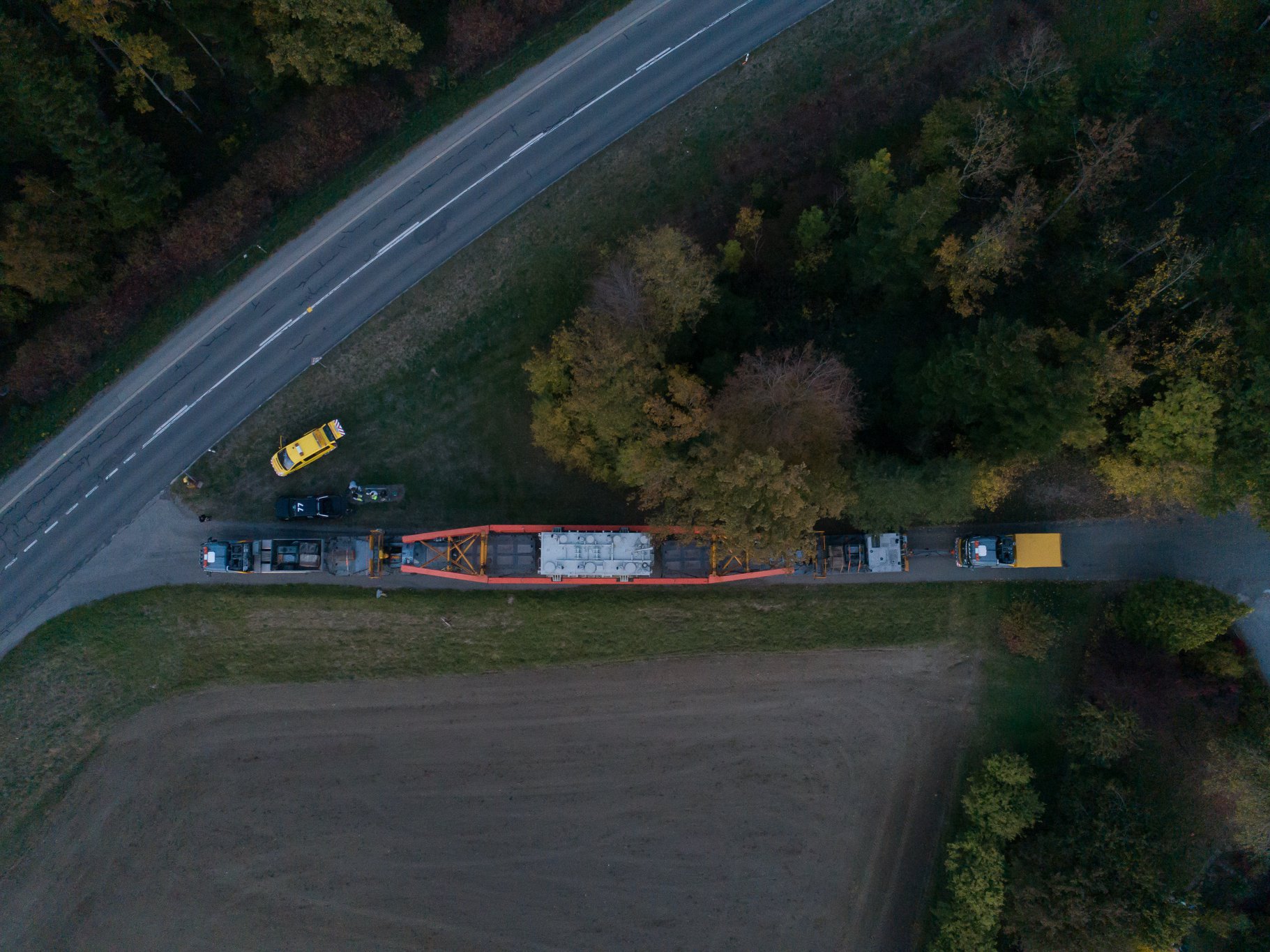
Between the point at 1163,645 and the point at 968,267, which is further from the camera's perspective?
the point at 1163,645

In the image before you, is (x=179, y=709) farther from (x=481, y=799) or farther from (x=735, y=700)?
(x=735, y=700)

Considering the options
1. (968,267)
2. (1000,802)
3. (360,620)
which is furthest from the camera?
(360,620)

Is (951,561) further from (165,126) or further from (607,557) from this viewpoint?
(165,126)

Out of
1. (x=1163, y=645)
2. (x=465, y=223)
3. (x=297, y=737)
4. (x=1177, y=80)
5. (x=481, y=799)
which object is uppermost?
(x=1177, y=80)

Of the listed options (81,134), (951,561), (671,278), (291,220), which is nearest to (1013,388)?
(951,561)

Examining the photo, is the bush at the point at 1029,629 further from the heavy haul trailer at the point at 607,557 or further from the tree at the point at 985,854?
the heavy haul trailer at the point at 607,557

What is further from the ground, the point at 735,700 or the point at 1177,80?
the point at 1177,80

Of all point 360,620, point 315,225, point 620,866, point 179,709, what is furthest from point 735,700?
point 315,225

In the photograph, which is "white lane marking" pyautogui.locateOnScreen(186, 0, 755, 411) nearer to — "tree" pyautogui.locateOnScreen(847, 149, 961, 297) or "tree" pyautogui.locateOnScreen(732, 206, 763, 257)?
"tree" pyautogui.locateOnScreen(732, 206, 763, 257)
